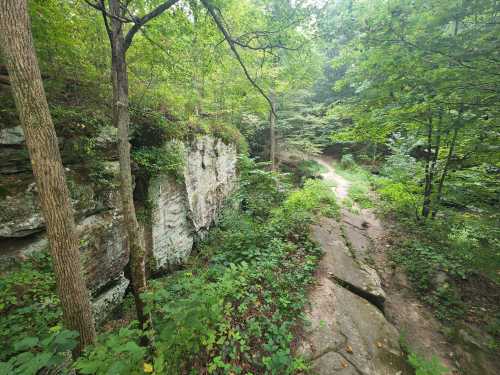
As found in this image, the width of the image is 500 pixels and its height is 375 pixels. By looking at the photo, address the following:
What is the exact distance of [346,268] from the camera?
485 centimetres

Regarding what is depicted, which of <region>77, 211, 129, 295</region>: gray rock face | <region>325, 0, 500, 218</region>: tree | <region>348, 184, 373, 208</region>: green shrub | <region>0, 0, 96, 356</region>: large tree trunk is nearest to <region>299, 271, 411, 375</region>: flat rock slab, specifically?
<region>0, 0, 96, 356</region>: large tree trunk

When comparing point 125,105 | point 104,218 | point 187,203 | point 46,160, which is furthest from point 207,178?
point 46,160

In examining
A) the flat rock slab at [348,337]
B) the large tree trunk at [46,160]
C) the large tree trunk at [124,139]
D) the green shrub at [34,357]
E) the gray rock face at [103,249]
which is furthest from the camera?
the gray rock face at [103,249]

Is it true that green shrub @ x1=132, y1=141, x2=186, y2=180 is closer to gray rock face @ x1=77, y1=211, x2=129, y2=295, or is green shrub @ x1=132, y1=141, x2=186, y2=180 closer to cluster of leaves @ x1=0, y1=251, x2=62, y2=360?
gray rock face @ x1=77, y1=211, x2=129, y2=295

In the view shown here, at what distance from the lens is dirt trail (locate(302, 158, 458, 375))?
2.92 m

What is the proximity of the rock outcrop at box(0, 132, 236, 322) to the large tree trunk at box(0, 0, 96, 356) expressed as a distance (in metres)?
1.15

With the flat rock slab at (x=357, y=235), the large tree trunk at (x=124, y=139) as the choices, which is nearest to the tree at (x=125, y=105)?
the large tree trunk at (x=124, y=139)

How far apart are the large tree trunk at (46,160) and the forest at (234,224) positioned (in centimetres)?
2

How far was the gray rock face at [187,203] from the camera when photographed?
5.79 meters

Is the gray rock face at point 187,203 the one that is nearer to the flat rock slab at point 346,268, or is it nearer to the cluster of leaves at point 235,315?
the cluster of leaves at point 235,315

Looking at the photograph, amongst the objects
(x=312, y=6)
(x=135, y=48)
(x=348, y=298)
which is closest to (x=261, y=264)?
(x=348, y=298)

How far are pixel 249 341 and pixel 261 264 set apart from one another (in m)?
1.44

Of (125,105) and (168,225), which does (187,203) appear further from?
(125,105)

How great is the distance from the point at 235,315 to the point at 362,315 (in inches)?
93.1
